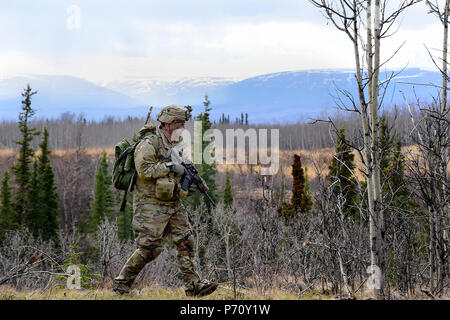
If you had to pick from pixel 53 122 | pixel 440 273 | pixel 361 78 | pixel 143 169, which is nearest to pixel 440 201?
pixel 440 273

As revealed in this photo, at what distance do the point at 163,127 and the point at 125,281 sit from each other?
204cm

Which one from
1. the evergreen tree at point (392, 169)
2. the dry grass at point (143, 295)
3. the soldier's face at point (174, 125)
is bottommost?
the dry grass at point (143, 295)

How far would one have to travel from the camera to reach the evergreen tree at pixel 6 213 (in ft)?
139

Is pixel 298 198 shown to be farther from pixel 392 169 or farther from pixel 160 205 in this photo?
pixel 160 205

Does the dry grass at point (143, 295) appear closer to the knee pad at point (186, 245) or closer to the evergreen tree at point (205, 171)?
the knee pad at point (186, 245)

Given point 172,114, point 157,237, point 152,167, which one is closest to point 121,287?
point 157,237

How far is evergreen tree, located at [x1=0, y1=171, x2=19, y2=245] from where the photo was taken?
42506 millimetres

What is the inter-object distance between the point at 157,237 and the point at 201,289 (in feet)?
2.95

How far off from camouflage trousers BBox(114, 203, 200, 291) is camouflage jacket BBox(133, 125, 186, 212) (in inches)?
3.8

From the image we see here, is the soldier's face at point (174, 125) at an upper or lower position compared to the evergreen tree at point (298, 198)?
upper

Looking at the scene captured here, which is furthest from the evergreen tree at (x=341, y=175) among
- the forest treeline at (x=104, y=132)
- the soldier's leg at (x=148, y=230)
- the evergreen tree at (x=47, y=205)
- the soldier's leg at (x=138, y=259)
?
the forest treeline at (x=104, y=132)

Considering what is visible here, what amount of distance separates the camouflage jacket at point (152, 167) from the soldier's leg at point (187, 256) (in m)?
0.25

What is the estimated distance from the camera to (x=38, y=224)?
145 feet
